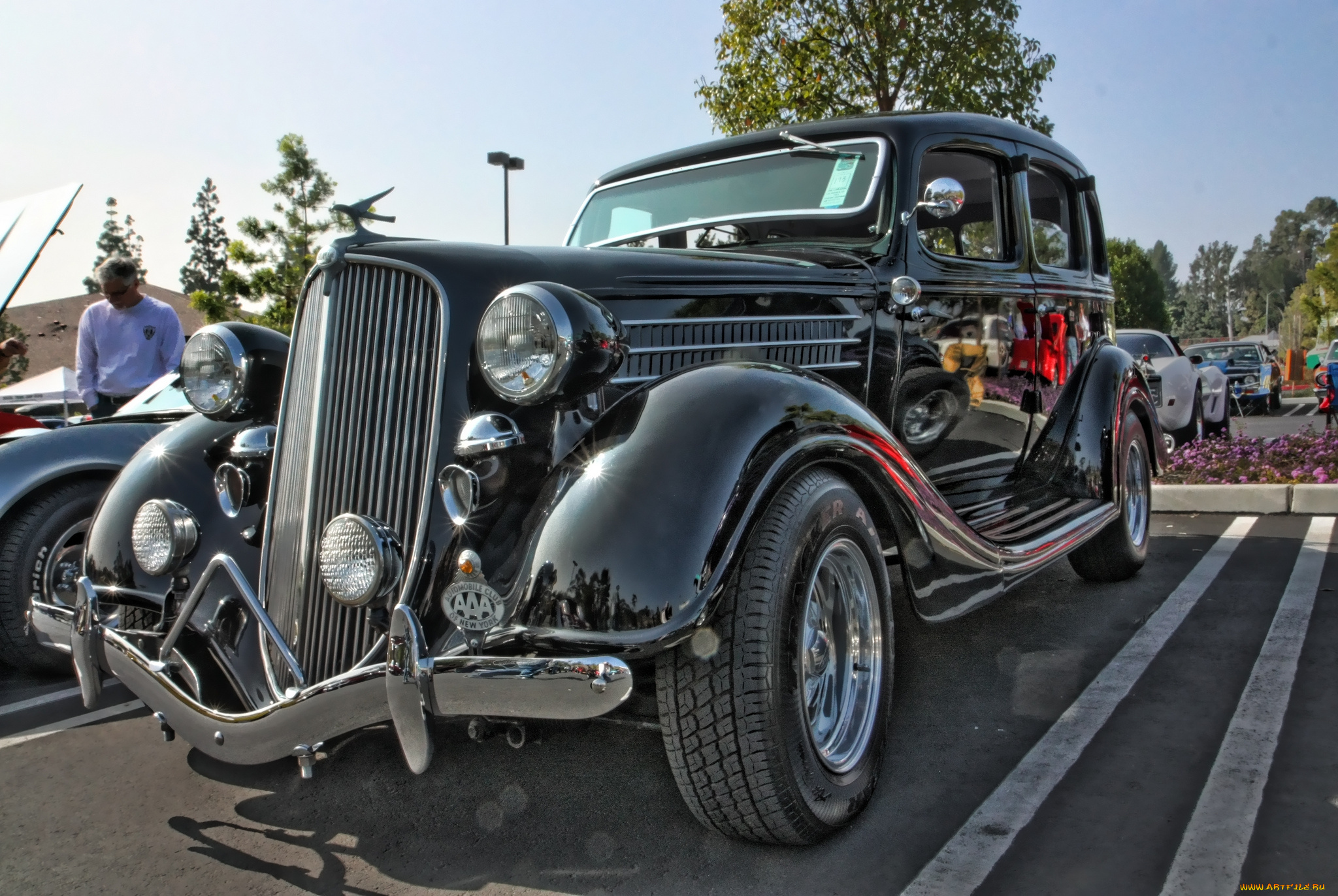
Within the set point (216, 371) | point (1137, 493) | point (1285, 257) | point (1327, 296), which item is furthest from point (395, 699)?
point (1285, 257)

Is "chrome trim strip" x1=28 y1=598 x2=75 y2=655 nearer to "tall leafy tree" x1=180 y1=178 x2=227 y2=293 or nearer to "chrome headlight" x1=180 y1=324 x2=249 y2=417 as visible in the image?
"chrome headlight" x1=180 y1=324 x2=249 y2=417

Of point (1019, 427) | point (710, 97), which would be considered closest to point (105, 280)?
point (1019, 427)

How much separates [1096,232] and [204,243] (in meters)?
73.7

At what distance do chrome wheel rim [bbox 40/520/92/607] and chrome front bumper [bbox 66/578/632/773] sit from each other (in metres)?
1.57

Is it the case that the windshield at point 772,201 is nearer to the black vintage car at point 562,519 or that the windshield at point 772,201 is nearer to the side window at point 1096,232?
the black vintage car at point 562,519

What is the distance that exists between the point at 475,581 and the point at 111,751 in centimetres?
172

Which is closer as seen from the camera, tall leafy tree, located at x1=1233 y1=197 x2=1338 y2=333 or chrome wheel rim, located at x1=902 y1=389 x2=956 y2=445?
chrome wheel rim, located at x1=902 y1=389 x2=956 y2=445

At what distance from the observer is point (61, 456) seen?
3.61 m

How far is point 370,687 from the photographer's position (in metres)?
1.81

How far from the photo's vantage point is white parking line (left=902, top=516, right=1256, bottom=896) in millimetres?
1946

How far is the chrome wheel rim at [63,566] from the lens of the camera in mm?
3500

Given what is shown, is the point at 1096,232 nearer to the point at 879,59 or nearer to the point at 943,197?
the point at 943,197

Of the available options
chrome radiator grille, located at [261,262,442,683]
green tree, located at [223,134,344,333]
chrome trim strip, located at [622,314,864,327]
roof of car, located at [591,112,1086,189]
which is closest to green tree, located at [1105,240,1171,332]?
green tree, located at [223,134,344,333]

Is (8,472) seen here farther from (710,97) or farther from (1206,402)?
(1206,402)
